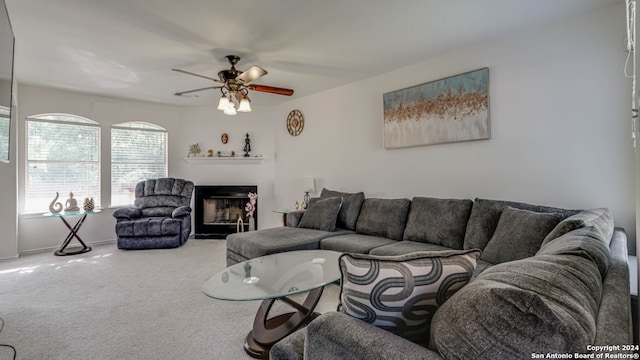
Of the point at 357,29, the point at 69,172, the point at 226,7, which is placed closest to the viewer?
the point at 226,7

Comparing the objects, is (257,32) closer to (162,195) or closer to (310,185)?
(310,185)

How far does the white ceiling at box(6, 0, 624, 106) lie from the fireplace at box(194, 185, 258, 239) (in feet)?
8.19

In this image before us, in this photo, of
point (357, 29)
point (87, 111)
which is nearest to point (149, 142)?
point (87, 111)

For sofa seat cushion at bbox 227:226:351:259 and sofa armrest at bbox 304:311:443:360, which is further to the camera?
sofa seat cushion at bbox 227:226:351:259

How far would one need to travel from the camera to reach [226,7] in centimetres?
242

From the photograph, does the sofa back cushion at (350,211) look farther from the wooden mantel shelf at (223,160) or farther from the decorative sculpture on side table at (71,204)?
the decorative sculpture on side table at (71,204)

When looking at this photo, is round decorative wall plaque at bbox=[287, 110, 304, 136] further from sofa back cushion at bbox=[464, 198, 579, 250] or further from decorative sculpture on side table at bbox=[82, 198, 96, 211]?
decorative sculpture on side table at bbox=[82, 198, 96, 211]

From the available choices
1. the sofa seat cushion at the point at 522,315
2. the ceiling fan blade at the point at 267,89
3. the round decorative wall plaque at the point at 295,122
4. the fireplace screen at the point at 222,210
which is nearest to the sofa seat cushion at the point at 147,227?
the fireplace screen at the point at 222,210

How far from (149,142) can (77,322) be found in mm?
4181

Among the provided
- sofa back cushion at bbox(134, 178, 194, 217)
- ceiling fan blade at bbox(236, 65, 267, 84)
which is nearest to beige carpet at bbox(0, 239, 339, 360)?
sofa back cushion at bbox(134, 178, 194, 217)

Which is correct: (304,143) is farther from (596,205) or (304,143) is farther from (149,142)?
(596,205)

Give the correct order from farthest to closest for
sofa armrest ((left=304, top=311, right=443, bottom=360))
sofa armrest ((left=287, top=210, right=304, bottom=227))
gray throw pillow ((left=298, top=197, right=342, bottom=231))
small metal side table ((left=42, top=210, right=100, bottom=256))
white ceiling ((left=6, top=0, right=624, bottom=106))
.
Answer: small metal side table ((left=42, top=210, right=100, bottom=256)), sofa armrest ((left=287, top=210, right=304, bottom=227)), gray throw pillow ((left=298, top=197, right=342, bottom=231)), white ceiling ((left=6, top=0, right=624, bottom=106)), sofa armrest ((left=304, top=311, right=443, bottom=360))

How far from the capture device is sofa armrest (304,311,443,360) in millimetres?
893

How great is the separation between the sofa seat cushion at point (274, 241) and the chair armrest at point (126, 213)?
2567 millimetres
